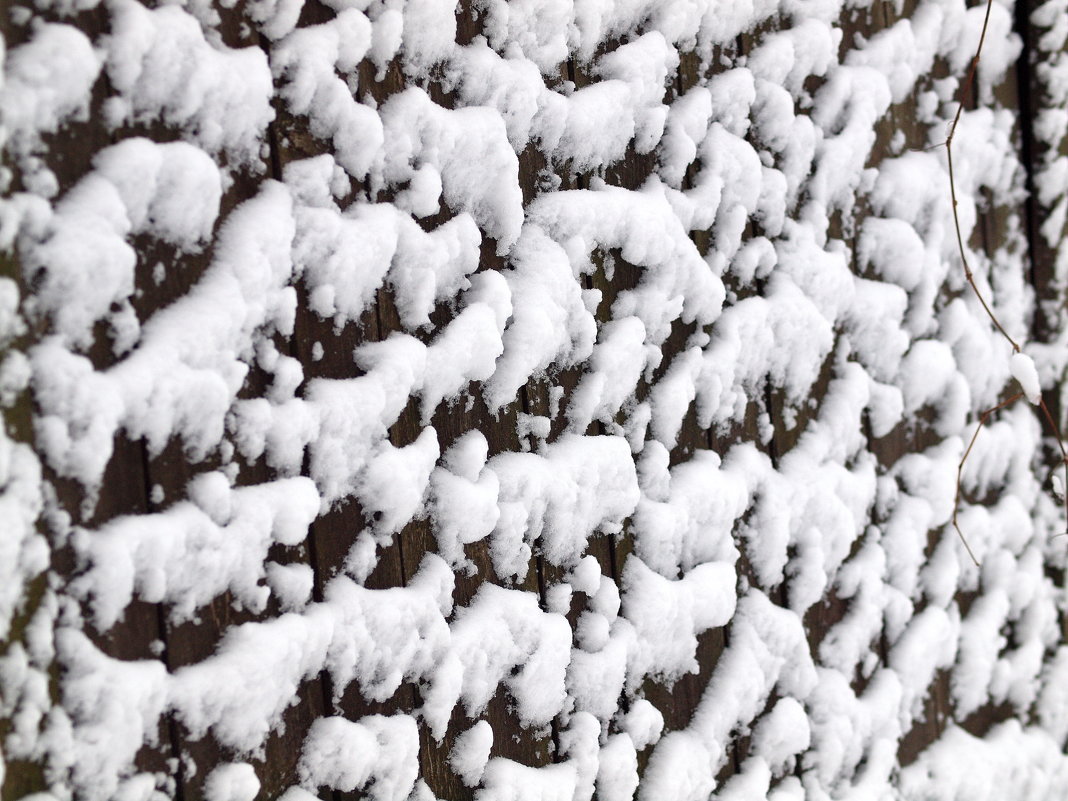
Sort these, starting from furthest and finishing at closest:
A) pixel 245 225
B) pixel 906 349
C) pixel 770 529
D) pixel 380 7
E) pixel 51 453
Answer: pixel 906 349
pixel 770 529
pixel 380 7
pixel 245 225
pixel 51 453

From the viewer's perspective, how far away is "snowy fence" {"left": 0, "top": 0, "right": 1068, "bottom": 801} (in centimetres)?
82

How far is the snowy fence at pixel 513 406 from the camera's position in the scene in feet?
2.68

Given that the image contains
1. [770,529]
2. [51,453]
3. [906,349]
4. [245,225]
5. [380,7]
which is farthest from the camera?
[906,349]

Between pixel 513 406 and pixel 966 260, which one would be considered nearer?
pixel 513 406

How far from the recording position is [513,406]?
1.17 meters

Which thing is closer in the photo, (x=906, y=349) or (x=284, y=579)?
(x=284, y=579)

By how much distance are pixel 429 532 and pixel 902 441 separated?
96 centimetres

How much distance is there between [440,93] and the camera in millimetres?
1108

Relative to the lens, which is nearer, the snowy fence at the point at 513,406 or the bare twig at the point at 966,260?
the snowy fence at the point at 513,406

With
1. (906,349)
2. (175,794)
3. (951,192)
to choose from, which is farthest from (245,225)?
(951,192)

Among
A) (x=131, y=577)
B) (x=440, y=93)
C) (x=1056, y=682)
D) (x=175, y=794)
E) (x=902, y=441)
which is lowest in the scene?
(x=1056, y=682)

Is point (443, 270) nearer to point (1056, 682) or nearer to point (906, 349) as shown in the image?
point (906, 349)

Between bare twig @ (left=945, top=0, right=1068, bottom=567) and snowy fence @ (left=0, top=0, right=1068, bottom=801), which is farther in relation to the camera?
bare twig @ (left=945, top=0, right=1068, bottom=567)

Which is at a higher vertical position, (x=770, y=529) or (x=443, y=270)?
(x=443, y=270)
